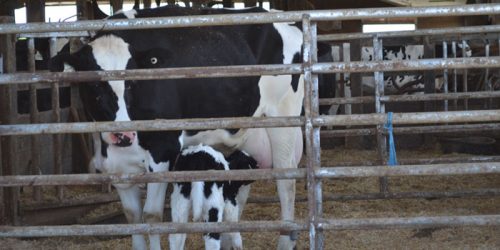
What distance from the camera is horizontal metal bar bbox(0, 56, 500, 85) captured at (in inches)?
177

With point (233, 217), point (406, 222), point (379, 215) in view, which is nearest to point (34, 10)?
point (379, 215)

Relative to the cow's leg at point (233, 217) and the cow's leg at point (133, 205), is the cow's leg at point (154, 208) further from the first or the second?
the cow's leg at point (233, 217)

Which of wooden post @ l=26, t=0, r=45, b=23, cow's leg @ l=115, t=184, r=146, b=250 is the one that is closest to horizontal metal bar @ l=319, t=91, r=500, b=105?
cow's leg @ l=115, t=184, r=146, b=250

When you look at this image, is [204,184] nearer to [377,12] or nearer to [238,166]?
[238,166]

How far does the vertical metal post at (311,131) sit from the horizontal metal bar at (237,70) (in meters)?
0.07

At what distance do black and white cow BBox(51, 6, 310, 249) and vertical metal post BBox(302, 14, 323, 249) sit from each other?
1.29 metres

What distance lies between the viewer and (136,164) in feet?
19.1

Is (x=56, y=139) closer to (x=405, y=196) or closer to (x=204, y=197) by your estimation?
(x=204, y=197)

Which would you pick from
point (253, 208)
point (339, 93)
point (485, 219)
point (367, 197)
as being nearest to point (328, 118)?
point (485, 219)

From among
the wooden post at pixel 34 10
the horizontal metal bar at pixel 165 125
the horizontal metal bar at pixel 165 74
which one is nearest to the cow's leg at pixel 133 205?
the horizontal metal bar at pixel 165 125

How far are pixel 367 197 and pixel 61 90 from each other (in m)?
4.44

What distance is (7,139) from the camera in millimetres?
7090

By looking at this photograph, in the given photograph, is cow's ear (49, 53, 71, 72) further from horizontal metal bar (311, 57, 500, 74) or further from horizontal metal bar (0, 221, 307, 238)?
horizontal metal bar (311, 57, 500, 74)

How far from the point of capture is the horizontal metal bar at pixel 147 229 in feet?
15.1
